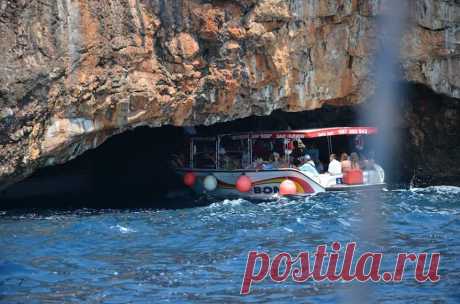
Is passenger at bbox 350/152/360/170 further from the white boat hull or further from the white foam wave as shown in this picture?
the white foam wave

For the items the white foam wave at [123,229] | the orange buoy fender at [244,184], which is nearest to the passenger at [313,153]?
the orange buoy fender at [244,184]

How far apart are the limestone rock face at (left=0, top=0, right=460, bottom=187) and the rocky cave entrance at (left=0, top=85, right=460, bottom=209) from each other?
2.08m

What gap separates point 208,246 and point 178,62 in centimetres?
550

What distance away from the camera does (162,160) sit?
92.6ft

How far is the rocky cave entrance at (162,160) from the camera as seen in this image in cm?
2392

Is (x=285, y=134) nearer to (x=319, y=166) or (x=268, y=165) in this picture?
(x=268, y=165)

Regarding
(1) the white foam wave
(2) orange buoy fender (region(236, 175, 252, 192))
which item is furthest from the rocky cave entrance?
(1) the white foam wave

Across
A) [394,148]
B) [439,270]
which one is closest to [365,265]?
[439,270]

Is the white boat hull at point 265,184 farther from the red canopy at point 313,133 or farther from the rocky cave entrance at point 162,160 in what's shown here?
the rocky cave entrance at point 162,160

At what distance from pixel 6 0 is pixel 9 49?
3.16 ft

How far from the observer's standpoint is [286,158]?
932 inches

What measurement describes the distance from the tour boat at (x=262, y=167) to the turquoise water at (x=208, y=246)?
60 cm

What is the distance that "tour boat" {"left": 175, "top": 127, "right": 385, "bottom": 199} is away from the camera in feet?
74.6

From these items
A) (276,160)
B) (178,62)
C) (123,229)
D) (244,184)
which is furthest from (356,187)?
(123,229)
